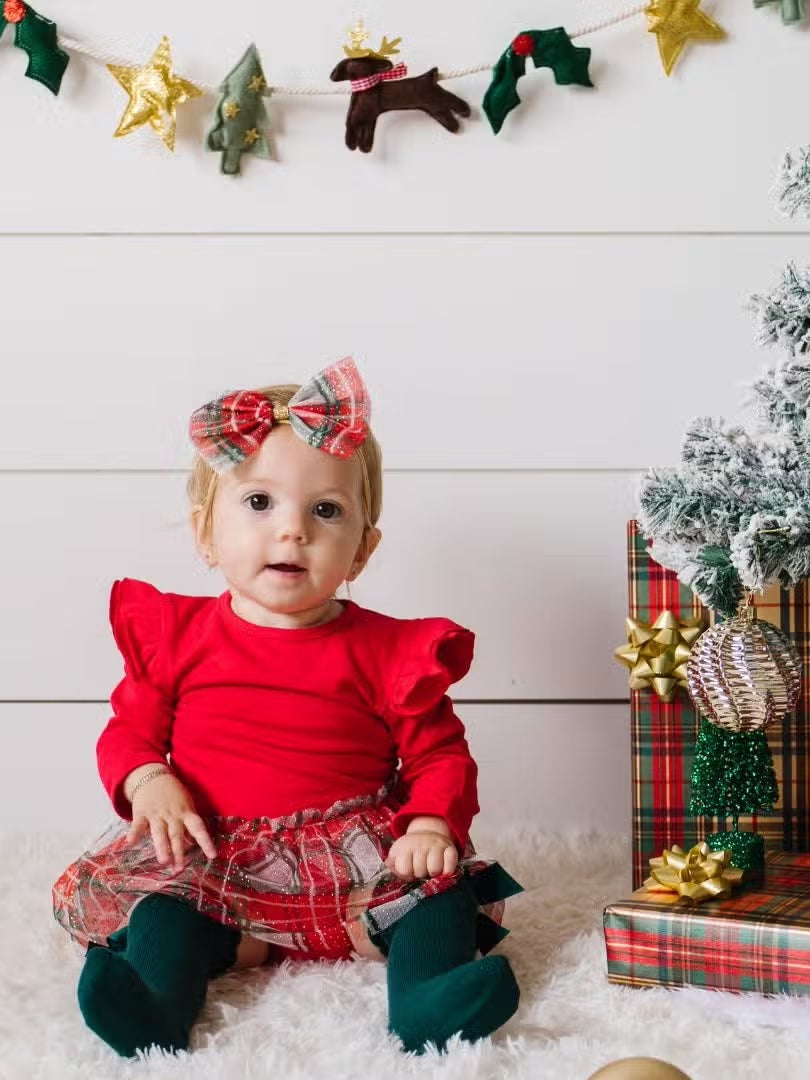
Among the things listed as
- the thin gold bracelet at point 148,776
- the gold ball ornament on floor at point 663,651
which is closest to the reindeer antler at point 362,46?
the gold ball ornament on floor at point 663,651

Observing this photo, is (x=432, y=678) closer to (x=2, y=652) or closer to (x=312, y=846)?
(x=312, y=846)

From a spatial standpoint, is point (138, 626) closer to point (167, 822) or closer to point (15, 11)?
point (167, 822)

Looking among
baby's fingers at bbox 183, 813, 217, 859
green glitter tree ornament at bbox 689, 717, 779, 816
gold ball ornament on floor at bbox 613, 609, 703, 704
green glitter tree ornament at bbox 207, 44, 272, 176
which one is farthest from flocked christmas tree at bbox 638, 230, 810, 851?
green glitter tree ornament at bbox 207, 44, 272, 176

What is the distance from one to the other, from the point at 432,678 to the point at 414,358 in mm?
426

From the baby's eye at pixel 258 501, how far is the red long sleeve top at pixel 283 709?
110 mm

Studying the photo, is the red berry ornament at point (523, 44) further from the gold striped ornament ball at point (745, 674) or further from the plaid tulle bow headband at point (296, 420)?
the gold striped ornament ball at point (745, 674)

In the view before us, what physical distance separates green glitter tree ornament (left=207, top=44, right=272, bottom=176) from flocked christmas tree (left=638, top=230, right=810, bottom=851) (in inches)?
24.7

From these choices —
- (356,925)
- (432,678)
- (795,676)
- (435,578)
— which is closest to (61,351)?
(435,578)

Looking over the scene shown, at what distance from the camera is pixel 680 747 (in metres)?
1.20

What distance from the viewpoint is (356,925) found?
108 centimetres

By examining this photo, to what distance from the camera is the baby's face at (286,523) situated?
1130 mm

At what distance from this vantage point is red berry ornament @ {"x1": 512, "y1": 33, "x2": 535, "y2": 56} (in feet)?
4.38
